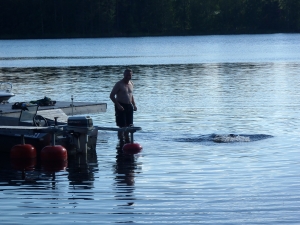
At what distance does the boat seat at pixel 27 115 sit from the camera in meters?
16.9

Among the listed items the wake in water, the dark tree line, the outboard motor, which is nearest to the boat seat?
the outboard motor

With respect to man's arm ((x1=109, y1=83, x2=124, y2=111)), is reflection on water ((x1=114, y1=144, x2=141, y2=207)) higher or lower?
lower

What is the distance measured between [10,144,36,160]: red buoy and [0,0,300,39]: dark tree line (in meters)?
99.2

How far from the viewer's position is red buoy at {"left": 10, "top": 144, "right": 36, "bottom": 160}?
15562mm

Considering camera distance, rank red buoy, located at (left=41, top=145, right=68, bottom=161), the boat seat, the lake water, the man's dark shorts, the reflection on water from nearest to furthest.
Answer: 1. the lake water
2. the reflection on water
3. red buoy, located at (left=41, top=145, right=68, bottom=161)
4. the boat seat
5. the man's dark shorts

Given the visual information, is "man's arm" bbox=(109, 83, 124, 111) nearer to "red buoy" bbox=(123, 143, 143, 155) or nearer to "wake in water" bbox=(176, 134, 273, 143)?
"red buoy" bbox=(123, 143, 143, 155)

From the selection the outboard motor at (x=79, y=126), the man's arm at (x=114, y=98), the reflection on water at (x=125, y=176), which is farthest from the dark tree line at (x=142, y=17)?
the reflection on water at (x=125, y=176)

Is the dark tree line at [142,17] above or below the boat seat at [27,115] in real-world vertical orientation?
above

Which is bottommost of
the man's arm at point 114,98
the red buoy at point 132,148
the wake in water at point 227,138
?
the wake in water at point 227,138

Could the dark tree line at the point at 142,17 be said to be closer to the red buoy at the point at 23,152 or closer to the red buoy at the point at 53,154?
the red buoy at the point at 23,152

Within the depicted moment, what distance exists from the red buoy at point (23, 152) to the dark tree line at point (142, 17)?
99246 millimetres

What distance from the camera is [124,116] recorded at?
17.4 m

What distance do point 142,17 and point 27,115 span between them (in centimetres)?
10337

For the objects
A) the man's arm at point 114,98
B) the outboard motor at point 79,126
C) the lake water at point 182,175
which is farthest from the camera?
the man's arm at point 114,98
